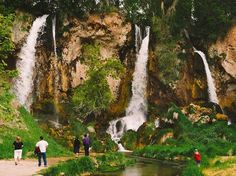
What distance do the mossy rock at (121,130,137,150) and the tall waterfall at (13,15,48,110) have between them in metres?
12.1

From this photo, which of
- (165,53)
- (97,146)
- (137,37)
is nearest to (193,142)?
(97,146)

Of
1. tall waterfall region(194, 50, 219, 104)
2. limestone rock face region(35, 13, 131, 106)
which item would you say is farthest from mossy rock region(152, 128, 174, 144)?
tall waterfall region(194, 50, 219, 104)

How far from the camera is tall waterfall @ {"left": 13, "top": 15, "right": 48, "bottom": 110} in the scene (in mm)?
51969

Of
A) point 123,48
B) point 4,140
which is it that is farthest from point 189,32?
point 4,140

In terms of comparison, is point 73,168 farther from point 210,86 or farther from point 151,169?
point 210,86

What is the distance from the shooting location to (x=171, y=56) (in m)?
56.8

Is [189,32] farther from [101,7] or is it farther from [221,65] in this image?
[101,7]

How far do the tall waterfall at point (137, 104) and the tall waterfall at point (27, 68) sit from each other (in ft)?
34.7

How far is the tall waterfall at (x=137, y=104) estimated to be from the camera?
5281 cm

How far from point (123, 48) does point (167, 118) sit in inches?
545

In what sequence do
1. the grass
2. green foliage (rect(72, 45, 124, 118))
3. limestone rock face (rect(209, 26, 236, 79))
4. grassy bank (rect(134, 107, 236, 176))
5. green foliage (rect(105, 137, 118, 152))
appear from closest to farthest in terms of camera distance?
1. the grass
2. grassy bank (rect(134, 107, 236, 176))
3. green foliage (rect(105, 137, 118, 152))
4. green foliage (rect(72, 45, 124, 118))
5. limestone rock face (rect(209, 26, 236, 79))

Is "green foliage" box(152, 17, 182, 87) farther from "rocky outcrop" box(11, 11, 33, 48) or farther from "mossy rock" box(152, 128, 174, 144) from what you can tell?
"rocky outcrop" box(11, 11, 33, 48)

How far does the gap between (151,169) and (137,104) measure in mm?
26569

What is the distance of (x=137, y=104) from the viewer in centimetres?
5647
